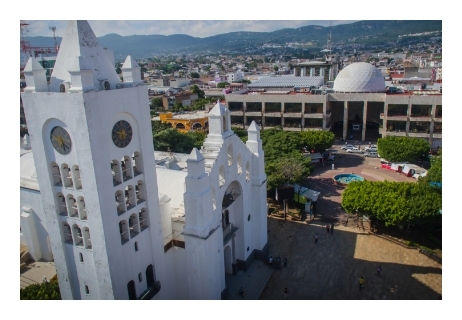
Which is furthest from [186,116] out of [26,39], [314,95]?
[26,39]

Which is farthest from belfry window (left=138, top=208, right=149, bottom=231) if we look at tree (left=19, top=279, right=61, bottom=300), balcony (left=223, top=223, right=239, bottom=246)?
balcony (left=223, top=223, right=239, bottom=246)

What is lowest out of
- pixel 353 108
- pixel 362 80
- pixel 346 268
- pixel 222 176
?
pixel 346 268

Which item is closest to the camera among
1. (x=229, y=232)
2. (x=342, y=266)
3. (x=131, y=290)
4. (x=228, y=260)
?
(x=131, y=290)

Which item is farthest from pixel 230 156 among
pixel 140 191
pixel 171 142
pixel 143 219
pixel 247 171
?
pixel 171 142

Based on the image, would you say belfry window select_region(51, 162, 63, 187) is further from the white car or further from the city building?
the city building

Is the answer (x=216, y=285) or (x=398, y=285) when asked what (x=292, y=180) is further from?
(x=216, y=285)

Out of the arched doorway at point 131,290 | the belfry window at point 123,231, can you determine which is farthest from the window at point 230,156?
the arched doorway at point 131,290

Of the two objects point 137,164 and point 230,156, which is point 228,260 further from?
point 137,164
